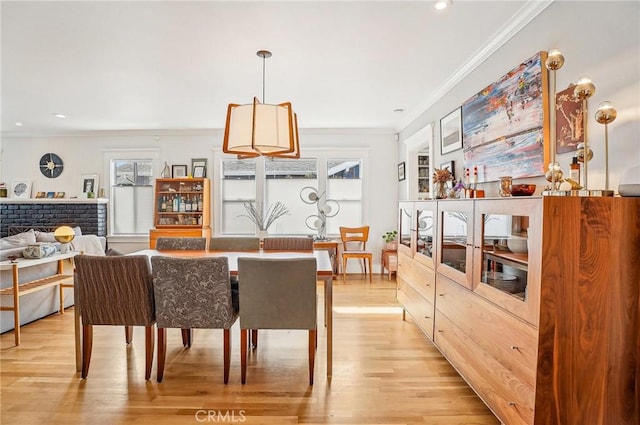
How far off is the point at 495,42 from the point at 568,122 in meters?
1.06

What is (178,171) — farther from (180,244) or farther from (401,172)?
(401,172)

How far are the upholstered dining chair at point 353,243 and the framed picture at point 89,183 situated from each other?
14.5 feet

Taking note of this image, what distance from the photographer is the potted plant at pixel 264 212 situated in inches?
237

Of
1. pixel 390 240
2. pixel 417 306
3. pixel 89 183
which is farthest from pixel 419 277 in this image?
pixel 89 183

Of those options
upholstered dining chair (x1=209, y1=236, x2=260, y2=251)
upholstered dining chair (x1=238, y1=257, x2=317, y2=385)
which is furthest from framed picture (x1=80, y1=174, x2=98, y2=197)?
upholstered dining chair (x1=238, y1=257, x2=317, y2=385)

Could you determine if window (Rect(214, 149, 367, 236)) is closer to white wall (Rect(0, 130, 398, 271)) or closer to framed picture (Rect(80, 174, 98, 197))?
white wall (Rect(0, 130, 398, 271))

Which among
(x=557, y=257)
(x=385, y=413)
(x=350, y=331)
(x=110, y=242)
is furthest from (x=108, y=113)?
(x=557, y=257)

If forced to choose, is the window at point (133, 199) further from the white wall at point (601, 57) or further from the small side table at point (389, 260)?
the white wall at point (601, 57)

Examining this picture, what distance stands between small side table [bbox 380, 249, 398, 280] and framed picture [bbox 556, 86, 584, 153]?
333cm

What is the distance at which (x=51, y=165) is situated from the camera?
615cm

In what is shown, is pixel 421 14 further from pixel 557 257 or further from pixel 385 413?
pixel 385 413

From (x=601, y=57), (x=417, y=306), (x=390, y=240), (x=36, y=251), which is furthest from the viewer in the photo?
(x=390, y=240)

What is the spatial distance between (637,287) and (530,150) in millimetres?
1121

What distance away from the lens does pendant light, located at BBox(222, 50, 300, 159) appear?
2.57 metres
